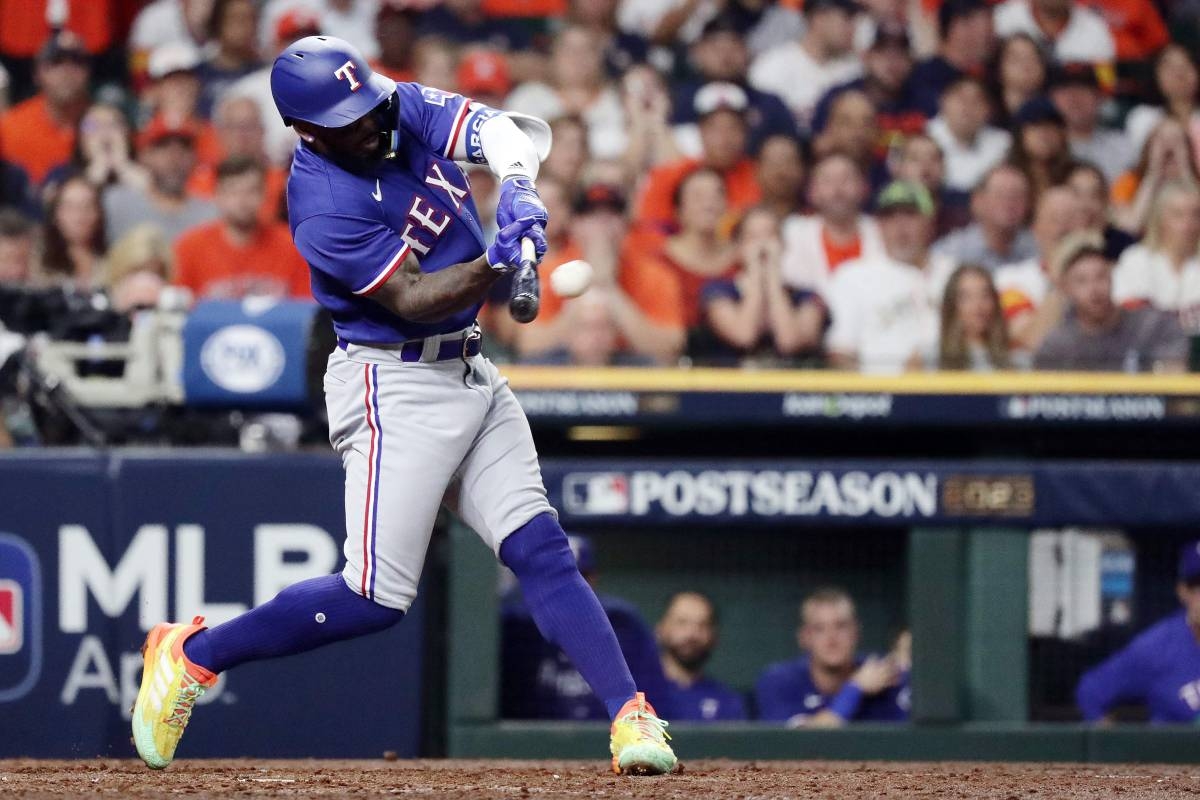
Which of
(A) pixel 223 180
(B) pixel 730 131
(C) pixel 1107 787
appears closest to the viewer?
(C) pixel 1107 787

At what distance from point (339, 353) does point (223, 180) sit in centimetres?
321

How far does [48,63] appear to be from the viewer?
7.35 meters

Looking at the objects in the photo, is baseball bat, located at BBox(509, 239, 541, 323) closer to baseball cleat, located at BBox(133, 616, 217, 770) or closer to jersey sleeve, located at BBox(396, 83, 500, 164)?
jersey sleeve, located at BBox(396, 83, 500, 164)

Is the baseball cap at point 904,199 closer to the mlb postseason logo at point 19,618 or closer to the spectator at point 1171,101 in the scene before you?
the spectator at point 1171,101

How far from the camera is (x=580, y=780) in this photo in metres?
3.65

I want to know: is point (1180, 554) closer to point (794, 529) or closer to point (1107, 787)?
point (794, 529)

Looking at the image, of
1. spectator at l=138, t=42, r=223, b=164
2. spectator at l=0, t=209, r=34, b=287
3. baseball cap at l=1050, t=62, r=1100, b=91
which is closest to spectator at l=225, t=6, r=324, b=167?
spectator at l=138, t=42, r=223, b=164

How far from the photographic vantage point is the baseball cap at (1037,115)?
Answer: 23.9 ft

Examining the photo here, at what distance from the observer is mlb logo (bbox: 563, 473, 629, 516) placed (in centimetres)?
515

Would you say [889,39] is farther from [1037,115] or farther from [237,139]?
[237,139]

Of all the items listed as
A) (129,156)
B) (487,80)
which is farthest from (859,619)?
(129,156)

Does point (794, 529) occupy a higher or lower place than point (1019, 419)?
lower

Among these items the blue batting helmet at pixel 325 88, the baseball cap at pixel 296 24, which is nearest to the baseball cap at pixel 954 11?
the baseball cap at pixel 296 24

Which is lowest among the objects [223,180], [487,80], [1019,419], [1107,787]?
[1107,787]
